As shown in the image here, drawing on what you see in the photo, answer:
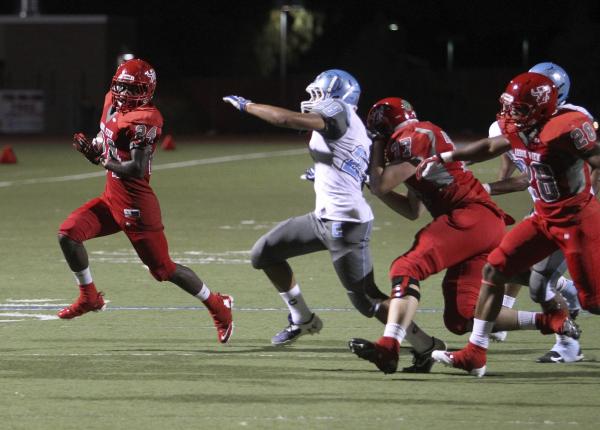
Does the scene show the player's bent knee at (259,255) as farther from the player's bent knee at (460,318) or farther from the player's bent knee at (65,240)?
the player's bent knee at (65,240)

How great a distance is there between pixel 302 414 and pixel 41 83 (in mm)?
43634

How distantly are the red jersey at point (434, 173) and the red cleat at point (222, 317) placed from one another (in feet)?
5.07

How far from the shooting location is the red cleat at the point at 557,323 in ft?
26.2

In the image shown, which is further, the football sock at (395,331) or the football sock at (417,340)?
the football sock at (417,340)

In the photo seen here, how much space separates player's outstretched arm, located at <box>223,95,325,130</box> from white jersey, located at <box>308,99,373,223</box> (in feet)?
0.87

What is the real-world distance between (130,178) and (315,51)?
58.2m

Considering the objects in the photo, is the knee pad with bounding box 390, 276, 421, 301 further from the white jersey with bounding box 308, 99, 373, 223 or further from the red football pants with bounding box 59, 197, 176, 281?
the red football pants with bounding box 59, 197, 176, 281

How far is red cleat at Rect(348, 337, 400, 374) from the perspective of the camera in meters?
7.40

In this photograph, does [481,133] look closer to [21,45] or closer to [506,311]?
[21,45]

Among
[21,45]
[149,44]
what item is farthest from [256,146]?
[149,44]

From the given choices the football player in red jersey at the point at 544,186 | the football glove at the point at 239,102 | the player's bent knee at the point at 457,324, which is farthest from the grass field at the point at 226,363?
the football glove at the point at 239,102

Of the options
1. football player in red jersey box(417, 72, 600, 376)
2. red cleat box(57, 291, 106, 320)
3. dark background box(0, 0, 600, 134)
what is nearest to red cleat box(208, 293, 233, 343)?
red cleat box(57, 291, 106, 320)

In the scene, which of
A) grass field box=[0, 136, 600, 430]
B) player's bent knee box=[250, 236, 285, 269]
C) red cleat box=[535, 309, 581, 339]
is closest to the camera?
grass field box=[0, 136, 600, 430]

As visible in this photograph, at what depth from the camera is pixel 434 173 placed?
786 cm
